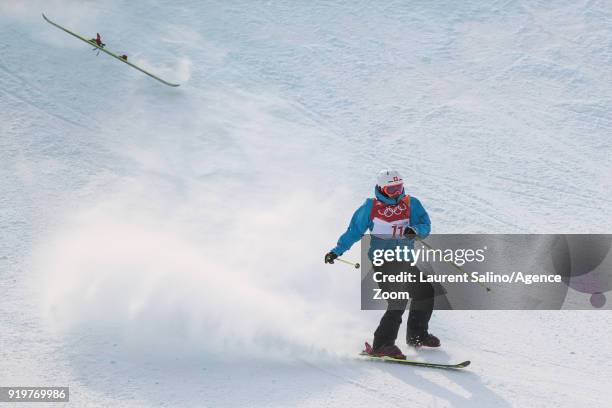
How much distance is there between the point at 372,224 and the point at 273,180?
3467 mm

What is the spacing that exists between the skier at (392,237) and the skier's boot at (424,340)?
2.1 inches

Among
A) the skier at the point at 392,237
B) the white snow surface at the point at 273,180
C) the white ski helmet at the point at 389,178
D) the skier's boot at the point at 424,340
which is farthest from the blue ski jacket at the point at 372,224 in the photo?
the white snow surface at the point at 273,180

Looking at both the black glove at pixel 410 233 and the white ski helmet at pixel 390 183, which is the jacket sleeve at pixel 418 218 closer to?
the black glove at pixel 410 233

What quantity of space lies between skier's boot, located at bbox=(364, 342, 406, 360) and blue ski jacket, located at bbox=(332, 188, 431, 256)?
0.79 m

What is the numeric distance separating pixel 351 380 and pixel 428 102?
5.97 m

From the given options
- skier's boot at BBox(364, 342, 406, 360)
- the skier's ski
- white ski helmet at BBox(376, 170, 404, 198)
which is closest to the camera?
white ski helmet at BBox(376, 170, 404, 198)

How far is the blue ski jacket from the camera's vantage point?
624cm

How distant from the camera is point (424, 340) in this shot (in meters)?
6.62

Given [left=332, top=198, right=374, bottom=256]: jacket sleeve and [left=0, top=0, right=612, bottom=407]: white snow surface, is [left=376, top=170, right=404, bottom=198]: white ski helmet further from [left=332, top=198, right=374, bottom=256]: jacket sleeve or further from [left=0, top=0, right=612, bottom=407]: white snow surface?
[left=0, top=0, right=612, bottom=407]: white snow surface

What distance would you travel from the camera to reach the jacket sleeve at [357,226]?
6309 mm

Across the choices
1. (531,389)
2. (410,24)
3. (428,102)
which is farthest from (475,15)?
(531,389)

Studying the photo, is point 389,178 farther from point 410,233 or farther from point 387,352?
point 387,352

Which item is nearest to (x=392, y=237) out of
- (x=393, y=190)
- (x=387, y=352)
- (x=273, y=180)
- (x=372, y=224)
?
(x=372, y=224)

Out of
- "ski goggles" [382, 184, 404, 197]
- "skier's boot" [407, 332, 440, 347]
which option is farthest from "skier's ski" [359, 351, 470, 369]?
"ski goggles" [382, 184, 404, 197]
